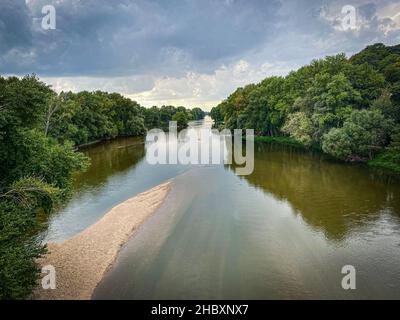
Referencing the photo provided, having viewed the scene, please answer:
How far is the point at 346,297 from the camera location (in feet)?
50.2

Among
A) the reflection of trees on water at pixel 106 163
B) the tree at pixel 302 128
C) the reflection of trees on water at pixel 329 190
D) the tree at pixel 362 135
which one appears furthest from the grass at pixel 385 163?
the reflection of trees on water at pixel 106 163

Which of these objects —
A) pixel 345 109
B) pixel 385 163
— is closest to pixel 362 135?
pixel 385 163

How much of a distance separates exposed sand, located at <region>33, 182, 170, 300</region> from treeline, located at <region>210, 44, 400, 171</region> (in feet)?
91.9

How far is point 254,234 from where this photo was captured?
22.6m

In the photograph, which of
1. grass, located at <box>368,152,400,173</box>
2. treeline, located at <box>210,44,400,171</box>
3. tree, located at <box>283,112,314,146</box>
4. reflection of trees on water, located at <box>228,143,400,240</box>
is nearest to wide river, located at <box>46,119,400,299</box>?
reflection of trees on water, located at <box>228,143,400,240</box>

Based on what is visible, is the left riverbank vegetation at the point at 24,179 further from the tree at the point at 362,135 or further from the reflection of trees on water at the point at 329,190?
the tree at the point at 362,135

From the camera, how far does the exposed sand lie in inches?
623

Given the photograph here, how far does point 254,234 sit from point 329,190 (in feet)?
45.2

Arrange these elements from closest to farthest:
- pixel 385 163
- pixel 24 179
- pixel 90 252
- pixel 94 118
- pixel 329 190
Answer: pixel 24 179 → pixel 90 252 → pixel 329 190 → pixel 385 163 → pixel 94 118

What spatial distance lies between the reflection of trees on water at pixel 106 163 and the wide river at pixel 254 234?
54 centimetres

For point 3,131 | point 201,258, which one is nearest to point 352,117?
point 201,258

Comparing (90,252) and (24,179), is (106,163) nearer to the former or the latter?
(90,252)

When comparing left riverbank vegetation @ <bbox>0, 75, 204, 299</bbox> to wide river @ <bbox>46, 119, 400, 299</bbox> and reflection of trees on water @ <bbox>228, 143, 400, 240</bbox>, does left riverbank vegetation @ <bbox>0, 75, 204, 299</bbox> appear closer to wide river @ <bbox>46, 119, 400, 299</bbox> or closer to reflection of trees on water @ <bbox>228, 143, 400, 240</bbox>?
wide river @ <bbox>46, 119, 400, 299</bbox>
